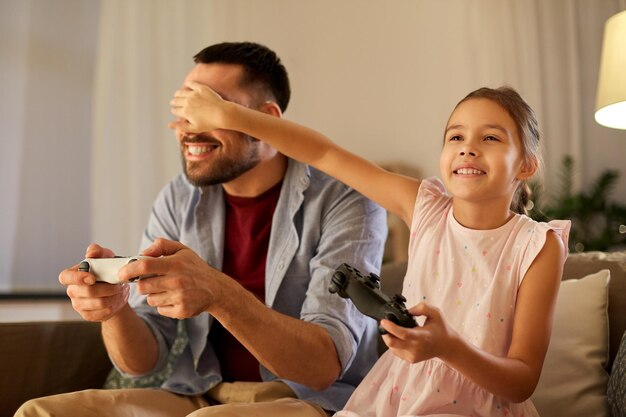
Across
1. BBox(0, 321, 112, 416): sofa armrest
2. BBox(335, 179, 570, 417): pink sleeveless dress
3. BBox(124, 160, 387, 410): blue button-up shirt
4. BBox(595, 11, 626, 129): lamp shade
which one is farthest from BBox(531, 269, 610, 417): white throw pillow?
BBox(0, 321, 112, 416): sofa armrest

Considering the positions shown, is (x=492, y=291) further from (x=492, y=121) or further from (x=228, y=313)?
(x=228, y=313)

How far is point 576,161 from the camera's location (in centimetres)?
321

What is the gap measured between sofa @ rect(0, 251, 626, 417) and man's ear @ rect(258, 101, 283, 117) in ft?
1.65

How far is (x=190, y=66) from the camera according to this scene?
3139 mm

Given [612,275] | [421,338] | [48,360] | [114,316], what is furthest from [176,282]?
[612,275]

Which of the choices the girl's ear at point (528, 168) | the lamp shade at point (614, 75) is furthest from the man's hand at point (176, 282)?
the lamp shade at point (614, 75)

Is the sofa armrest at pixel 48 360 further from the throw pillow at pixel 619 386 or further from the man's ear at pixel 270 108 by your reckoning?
the throw pillow at pixel 619 386

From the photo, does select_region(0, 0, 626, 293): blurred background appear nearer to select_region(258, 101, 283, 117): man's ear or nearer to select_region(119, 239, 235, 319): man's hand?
select_region(258, 101, 283, 117): man's ear

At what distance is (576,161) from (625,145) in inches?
8.5

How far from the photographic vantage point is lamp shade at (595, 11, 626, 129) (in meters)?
1.97

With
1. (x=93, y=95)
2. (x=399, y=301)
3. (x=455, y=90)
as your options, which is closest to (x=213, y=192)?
(x=399, y=301)

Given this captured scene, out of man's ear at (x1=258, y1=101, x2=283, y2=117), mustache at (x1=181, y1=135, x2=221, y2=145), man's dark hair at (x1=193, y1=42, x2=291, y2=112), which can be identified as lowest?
mustache at (x1=181, y1=135, x2=221, y2=145)

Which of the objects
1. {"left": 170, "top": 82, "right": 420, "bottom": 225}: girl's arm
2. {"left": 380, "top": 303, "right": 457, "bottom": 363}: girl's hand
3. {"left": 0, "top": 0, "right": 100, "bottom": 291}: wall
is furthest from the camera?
{"left": 0, "top": 0, "right": 100, "bottom": 291}: wall

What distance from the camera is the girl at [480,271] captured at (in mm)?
1102
